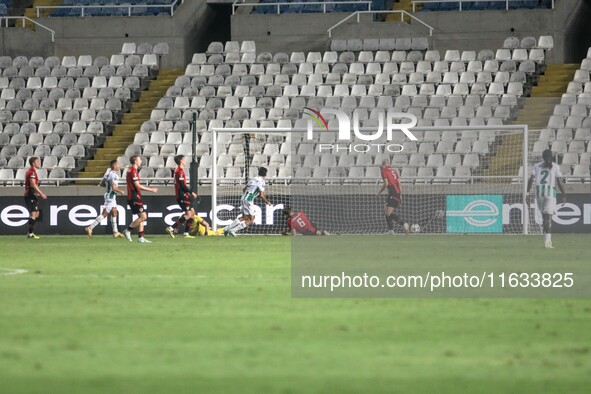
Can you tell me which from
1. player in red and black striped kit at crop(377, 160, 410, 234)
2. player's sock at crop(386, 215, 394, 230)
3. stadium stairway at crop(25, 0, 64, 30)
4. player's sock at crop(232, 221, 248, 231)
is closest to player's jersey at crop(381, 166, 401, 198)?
player in red and black striped kit at crop(377, 160, 410, 234)

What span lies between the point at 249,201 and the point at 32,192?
514cm

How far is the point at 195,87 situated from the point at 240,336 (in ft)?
88.6

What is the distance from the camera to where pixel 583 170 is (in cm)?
2975

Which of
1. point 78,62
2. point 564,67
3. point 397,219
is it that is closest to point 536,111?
point 564,67

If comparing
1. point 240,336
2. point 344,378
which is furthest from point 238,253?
point 344,378

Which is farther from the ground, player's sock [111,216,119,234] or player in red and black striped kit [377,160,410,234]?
player in red and black striped kit [377,160,410,234]

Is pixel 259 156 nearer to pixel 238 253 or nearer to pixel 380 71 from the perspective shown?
pixel 380 71

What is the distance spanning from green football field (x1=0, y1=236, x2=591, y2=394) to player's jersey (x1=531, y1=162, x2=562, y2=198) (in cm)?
795

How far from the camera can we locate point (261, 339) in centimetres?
938

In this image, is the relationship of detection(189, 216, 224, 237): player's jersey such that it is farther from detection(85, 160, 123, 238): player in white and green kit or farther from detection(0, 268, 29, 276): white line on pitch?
detection(0, 268, 29, 276): white line on pitch

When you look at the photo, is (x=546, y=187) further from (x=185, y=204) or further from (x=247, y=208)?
(x=185, y=204)

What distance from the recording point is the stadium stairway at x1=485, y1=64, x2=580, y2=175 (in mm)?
29578

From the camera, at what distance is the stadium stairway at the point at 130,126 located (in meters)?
34.8

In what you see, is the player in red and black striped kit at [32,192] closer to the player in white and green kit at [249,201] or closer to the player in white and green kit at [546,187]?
the player in white and green kit at [249,201]
